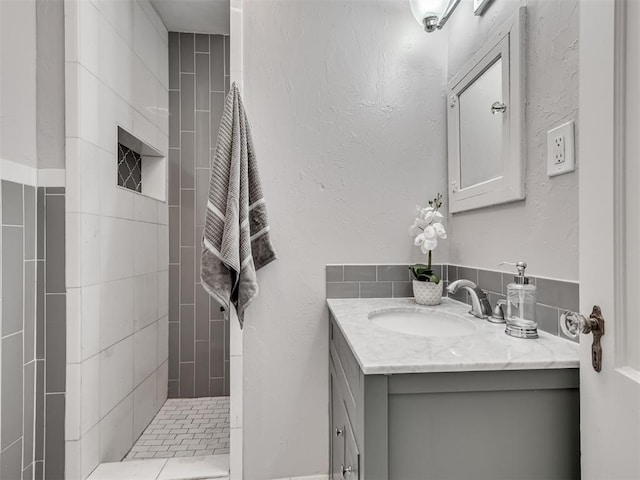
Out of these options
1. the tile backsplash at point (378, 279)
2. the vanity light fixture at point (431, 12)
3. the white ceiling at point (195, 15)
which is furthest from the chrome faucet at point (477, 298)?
the white ceiling at point (195, 15)

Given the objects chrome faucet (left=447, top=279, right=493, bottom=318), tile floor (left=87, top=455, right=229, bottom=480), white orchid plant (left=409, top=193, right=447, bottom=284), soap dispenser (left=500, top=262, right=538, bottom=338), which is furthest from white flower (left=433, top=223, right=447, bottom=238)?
tile floor (left=87, top=455, right=229, bottom=480)

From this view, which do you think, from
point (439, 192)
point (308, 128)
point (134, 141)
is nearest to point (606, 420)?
point (439, 192)

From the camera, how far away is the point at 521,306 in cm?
87

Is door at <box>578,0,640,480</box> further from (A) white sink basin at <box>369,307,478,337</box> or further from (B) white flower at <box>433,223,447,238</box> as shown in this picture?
(B) white flower at <box>433,223,447,238</box>

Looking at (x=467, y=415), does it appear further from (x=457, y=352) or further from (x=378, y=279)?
(x=378, y=279)

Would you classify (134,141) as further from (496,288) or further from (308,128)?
(496,288)

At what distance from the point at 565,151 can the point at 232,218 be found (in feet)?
3.25

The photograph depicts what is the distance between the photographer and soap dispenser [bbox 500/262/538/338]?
2.75 ft

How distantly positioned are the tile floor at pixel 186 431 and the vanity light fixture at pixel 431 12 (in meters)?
2.03

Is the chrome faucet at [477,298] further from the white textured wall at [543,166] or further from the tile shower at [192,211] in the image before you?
the tile shower at [192,211]

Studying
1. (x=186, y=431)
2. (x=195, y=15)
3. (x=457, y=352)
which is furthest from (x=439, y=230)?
(x=195, y=15)

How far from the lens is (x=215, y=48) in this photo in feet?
7.19

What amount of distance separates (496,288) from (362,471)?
0.72 meters

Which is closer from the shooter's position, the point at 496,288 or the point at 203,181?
the point at 496,288
